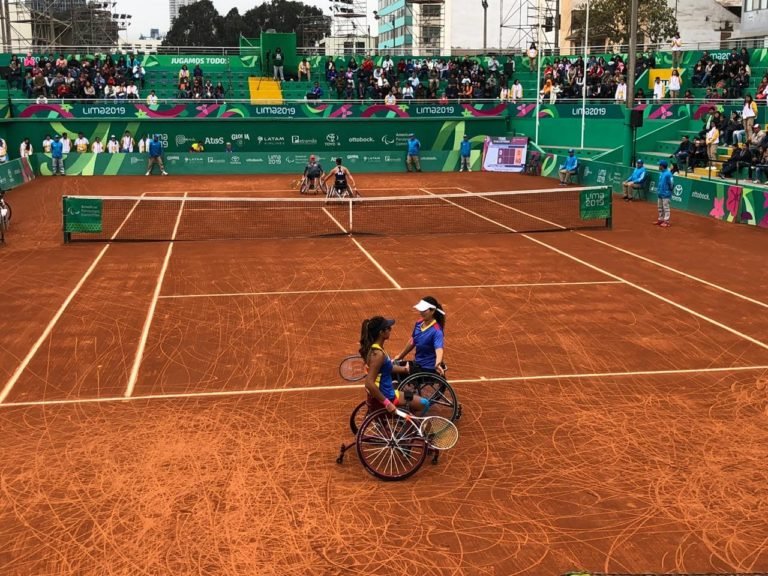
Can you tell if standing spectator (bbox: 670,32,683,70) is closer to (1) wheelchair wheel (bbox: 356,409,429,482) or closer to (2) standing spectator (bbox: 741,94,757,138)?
(2) standing spectator (bbox: 741,94,757,138)

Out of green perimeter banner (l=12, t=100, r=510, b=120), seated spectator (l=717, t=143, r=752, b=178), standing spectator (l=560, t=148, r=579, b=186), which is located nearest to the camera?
seated spectator (l=717, t=143, r=752, b=178)

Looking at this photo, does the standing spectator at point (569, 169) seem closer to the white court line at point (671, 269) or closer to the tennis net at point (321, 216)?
the tennis net at point (321, 216)

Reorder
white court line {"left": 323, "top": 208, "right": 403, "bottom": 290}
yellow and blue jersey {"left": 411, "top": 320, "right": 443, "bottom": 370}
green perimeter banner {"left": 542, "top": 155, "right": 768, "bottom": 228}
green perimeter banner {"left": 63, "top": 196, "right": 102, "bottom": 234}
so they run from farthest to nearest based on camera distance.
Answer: green perimeter banner {"left": 542, "top": 155, "right": 768, "bottom": 228} < green perimeter banner {"left": 63, "top": 196, "right": 102, "bottom": 234} < white court line {"left": 323, "top": 208, "right": 403, "bottom": 290} < yellow and blue jersey {"left": 411, "top": 320, "right": 443, "bottom": 370}

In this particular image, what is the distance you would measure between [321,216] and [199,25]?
10259 centimetres

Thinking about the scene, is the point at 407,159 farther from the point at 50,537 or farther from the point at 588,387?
the point at 50,537

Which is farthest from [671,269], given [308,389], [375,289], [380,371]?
[380,371]

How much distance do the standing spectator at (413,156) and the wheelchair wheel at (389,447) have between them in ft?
122

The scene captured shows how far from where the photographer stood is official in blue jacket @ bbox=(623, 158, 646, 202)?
32000mm

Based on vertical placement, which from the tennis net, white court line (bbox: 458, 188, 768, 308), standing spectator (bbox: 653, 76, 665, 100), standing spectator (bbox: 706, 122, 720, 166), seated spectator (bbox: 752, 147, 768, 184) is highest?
standing spectator (bbox: 653, 76, 665, 100)

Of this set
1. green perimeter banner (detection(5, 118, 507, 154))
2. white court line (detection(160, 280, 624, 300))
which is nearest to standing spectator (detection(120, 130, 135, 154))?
green perimeter banner (detection(5, 118, 507, 154))

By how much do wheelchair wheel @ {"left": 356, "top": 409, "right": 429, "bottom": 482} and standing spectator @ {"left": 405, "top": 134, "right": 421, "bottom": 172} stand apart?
3711cm

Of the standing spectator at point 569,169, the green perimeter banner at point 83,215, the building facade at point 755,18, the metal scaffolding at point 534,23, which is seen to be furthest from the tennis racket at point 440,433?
the building facade at point 755,18

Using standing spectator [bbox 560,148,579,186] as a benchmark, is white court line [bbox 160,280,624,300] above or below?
below

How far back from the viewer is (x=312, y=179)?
35.0 meters
